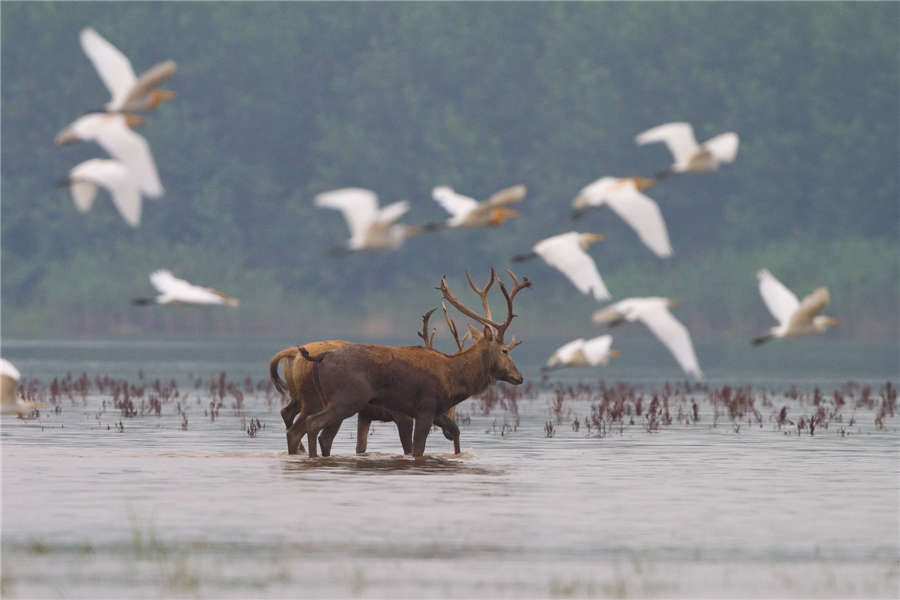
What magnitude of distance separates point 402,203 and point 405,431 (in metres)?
8.37

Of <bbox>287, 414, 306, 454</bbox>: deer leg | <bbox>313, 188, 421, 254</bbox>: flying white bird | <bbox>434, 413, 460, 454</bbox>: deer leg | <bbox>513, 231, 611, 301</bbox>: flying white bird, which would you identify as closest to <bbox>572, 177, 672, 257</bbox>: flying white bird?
<bbox>513, 231, 611, 301</bbox>: flying white bird

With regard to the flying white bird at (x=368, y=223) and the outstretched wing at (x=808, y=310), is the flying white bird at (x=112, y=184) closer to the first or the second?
the flying white bird at (x=368, y=223)

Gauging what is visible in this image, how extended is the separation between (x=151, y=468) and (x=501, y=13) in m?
98.6

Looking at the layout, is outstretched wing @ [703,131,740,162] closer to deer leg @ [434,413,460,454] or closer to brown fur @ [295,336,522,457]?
brown fur @ [295,336,522,457]

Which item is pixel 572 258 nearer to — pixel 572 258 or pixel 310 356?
pixel 572 258

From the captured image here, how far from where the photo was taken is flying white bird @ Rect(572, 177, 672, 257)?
1400 centimetres

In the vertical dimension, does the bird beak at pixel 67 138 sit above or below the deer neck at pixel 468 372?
above

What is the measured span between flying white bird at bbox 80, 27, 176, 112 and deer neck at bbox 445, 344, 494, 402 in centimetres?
937

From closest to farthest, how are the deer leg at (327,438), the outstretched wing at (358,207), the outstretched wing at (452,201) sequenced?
the outstretched wing at (358,207), the outstretched wing at (452,201), the deer leg at (327,438)

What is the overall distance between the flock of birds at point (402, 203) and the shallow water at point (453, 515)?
1.48 meters

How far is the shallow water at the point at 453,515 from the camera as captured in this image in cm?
1341

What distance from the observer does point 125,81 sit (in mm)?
13102

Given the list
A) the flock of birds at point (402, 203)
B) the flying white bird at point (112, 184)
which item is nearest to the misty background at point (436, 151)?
the flock of birds at point (402, 203)

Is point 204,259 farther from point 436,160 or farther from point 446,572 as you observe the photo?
point 446,572
